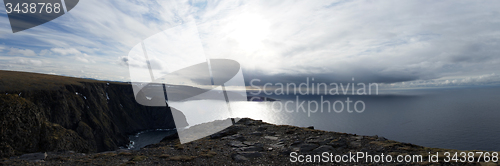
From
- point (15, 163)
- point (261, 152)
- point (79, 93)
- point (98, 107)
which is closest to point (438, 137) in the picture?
point (261, 152)

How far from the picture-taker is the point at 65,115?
71625mm

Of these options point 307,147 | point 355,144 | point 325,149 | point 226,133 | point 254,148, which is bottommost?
point 226,133

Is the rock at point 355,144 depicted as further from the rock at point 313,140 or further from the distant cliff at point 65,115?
the distant cliff at point 65,115

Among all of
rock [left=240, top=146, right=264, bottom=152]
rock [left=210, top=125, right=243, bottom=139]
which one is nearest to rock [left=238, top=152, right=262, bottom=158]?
rock [left=240, top=146, right=264, bottom=152]

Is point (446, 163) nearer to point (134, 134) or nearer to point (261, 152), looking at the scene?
point (261, 152)

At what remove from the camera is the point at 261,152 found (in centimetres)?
1298

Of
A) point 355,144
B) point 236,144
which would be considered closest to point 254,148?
point 236,144

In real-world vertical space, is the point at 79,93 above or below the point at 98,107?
above

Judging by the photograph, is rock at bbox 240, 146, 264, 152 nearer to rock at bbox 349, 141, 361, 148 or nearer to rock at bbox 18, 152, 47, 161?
rock at bbox 349, 141, 361, 148

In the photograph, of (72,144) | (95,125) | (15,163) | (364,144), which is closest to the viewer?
(15,163)

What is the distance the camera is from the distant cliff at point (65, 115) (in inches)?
1214

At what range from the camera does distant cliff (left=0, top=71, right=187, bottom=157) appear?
30.8 meters

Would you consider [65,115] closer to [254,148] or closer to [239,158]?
[254,148]

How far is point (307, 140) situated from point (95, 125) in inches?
4022
